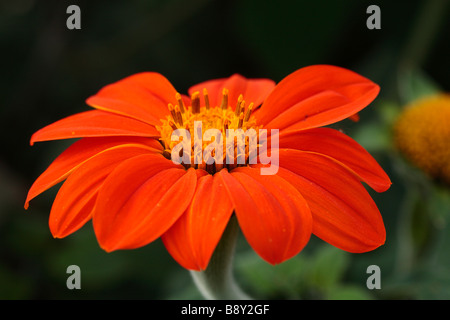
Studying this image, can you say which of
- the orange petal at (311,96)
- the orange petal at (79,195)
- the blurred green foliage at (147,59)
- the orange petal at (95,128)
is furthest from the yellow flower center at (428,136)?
the orange petal at (79,195)

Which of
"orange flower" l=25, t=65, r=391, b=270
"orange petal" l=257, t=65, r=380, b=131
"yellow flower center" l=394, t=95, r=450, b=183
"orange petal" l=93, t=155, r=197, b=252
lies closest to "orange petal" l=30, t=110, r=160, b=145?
"orange flower" l=25, t=65, r=391, b=270

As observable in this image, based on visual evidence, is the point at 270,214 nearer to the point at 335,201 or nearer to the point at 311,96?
the point at 335,201

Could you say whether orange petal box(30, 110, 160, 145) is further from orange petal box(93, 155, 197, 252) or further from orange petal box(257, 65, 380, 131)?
orange petal box(257, 65, 380, 131)

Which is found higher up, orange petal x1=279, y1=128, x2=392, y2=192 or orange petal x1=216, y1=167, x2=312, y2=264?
orange petal x1=279, y1=128, x2=392, y2=192

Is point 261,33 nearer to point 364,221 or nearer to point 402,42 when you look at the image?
point 402,42

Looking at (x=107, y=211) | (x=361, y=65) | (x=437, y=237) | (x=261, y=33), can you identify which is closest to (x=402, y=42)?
(x=361, y=65)

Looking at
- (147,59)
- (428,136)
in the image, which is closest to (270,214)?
(428,136)
